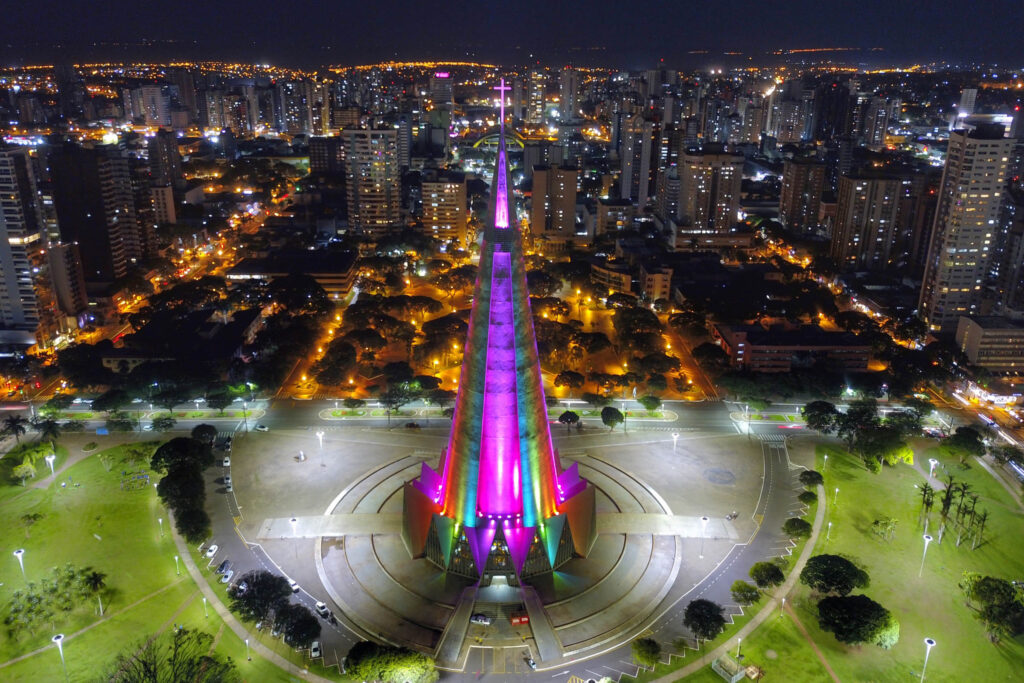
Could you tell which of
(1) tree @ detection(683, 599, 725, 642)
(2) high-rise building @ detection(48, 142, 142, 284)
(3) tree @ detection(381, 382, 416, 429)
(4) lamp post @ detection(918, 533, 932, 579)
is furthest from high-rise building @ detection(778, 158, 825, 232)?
(1) tree @ detection(683, 599, 725, 642)

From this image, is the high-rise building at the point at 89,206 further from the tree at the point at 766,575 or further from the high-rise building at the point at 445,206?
the tree at the point at 766,575

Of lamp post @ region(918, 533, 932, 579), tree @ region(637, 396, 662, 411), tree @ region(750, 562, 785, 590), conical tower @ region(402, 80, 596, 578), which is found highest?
conical tower @ region(402, 80, 596, 578)

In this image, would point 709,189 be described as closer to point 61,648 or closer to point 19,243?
point 19,243

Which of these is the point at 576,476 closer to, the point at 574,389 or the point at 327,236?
the point at 574,389

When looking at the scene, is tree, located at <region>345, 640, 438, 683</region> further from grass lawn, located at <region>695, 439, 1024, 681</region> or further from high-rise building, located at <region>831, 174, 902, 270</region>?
high-rise building, located at <region>831, 174, 902, 270</region>

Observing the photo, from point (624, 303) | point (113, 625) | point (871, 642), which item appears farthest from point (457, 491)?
point (624, 303)

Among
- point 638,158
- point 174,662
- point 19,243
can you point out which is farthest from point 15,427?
point 638,158
